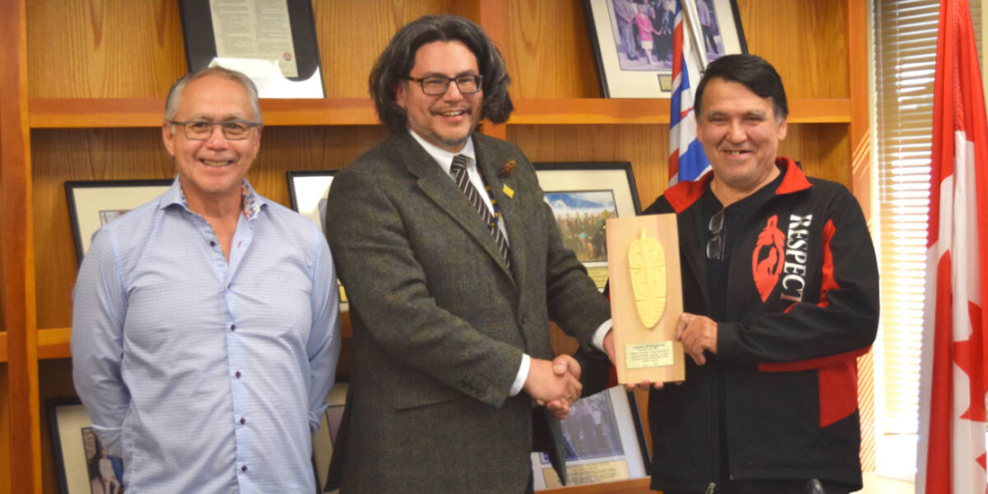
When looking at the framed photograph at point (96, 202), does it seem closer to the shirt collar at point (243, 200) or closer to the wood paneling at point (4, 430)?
the wood paneling at point (4, 430)

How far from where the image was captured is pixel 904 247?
347 cm

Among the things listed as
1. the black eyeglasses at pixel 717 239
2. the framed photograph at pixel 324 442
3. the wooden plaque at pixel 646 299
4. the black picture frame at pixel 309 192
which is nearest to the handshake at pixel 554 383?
the wooden plaque at pixel 646 299

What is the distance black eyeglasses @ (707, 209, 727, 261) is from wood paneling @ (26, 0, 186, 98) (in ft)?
5.17

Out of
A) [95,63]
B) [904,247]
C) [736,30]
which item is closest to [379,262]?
[95,63]

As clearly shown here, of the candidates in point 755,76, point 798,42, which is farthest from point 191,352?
point 798,42

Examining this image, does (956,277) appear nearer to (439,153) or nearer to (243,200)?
(439,153)

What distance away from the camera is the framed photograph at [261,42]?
260 cm

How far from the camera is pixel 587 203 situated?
309 cm

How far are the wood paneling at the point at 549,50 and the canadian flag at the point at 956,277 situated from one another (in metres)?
1.09

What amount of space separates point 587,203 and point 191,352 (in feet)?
5.34

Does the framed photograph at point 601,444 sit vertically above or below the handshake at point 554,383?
below

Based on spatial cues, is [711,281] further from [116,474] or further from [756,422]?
[116,474]

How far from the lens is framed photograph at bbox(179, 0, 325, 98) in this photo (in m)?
2.60

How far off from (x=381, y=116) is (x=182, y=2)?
833 millimetres
